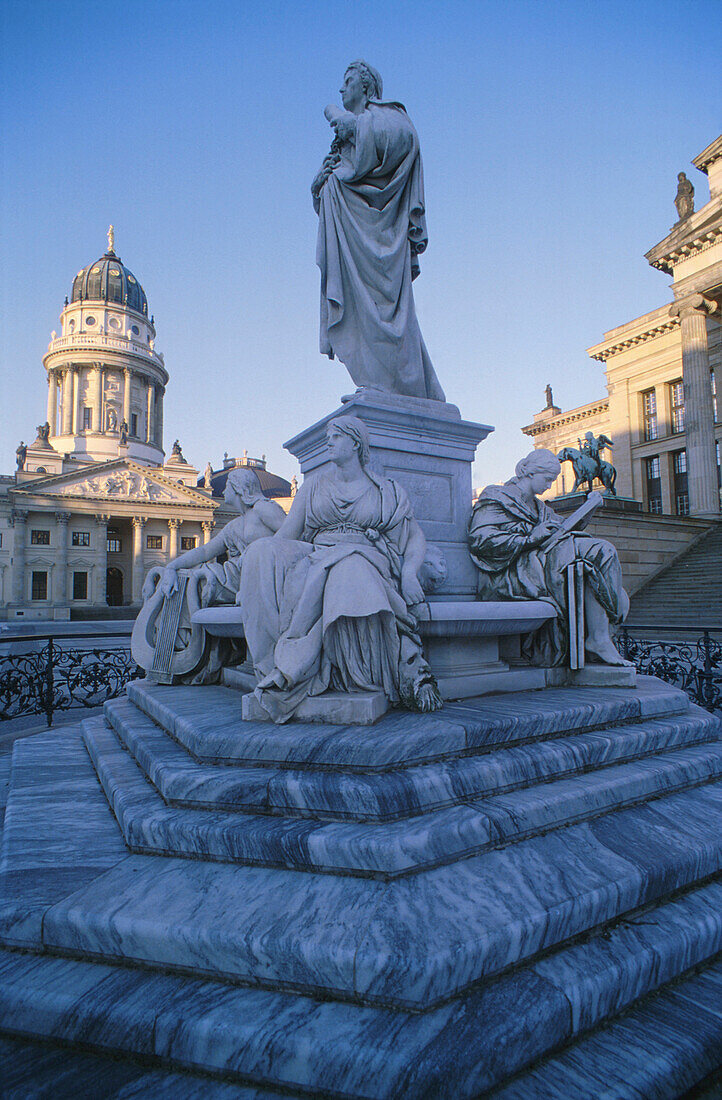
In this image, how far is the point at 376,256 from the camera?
4.42m

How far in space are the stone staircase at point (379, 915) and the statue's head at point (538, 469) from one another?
1893mm

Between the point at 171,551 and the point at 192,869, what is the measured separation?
64218 millimetres

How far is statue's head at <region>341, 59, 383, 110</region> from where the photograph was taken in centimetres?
443

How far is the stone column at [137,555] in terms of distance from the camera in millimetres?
61219

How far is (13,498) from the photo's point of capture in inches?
2184

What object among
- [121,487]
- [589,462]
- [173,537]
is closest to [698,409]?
[589,462]

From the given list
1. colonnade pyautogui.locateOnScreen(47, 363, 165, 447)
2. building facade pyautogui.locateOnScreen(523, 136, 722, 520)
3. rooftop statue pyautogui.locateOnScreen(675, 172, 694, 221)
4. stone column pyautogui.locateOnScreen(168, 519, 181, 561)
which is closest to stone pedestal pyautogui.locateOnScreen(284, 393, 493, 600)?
building facade pyautogui.locateOnScreen(523, 136, 722, 520)

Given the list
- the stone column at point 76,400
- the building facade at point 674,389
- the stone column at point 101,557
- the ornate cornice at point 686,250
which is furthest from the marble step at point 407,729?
the stone column at point 76,400

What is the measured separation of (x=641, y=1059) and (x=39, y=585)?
64.4m

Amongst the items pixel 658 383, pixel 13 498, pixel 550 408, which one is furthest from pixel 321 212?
pixel 13 498

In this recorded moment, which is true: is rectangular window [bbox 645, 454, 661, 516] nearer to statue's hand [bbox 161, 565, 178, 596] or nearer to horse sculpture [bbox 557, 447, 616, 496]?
horse sculpture [bbox 557, 447, 616, 496]

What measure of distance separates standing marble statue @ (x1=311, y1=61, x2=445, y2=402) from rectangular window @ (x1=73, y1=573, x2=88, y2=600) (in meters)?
61.5

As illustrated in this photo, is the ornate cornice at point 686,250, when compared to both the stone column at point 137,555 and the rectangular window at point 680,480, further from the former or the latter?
the stone column at point 137,555

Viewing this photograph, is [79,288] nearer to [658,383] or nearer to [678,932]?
[658,383]
